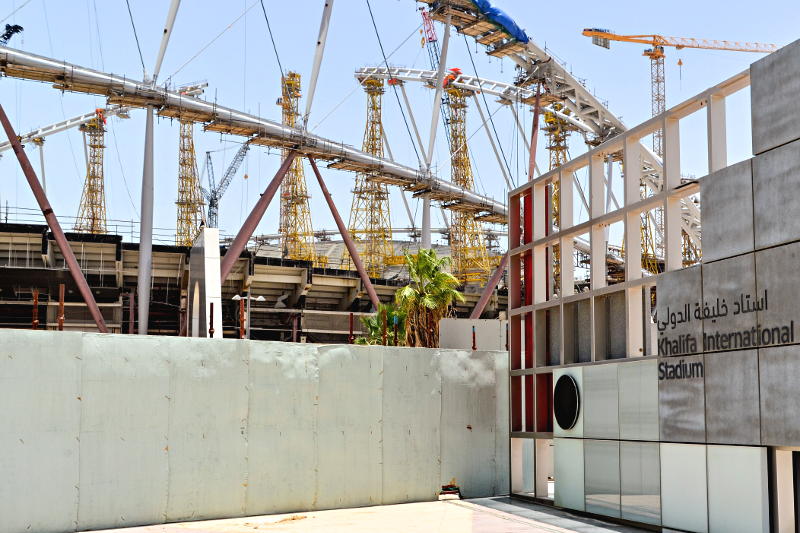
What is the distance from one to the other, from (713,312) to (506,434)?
11.3 m

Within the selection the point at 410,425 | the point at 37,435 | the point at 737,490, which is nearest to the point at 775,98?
the point at 737,490

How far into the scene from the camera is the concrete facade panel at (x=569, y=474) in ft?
82.4

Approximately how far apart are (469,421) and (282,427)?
22.2 feet

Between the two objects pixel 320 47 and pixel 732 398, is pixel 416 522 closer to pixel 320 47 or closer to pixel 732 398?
pixel 732 398

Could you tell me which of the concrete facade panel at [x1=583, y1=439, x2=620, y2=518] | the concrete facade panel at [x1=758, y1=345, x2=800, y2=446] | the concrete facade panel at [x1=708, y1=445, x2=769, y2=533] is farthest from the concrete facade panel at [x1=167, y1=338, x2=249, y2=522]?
the concrete facade panel at [x1=758, y1=345, x2=800, y2=446]

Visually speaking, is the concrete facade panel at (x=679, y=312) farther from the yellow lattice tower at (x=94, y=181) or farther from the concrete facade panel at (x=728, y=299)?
the yellow lattice tower at (x=94, y=181)

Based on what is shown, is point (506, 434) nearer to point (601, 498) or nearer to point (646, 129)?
point (601, 498)

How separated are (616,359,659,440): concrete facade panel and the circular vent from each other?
210 centimetres

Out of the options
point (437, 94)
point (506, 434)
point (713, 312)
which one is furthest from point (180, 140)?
point (713, 312)

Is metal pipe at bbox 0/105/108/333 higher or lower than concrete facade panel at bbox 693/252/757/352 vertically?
higher

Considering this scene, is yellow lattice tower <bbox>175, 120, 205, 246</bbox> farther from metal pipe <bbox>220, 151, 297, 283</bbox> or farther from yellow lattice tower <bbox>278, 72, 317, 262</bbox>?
metal pipe <bbox>220, 151, 297, 283</bbox>

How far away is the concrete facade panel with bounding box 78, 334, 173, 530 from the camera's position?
21.6 m

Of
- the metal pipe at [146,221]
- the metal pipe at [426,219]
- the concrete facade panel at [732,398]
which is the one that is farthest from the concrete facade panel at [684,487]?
the metal pipe at [426,219]

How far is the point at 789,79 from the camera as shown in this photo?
688 inches
